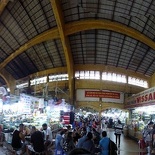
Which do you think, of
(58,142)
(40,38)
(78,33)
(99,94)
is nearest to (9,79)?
(40,38)

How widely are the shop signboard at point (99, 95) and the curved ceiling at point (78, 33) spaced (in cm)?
364

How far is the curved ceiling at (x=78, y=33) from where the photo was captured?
67.4 ft

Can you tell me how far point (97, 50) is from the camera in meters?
28.4

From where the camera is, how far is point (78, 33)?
2558cm

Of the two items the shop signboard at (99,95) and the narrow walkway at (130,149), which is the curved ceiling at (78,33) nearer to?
the shop signboard at (99,95)

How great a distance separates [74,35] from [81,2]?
18.4 ft

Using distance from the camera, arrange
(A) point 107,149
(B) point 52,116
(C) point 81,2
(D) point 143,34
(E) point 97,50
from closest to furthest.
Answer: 1. (A) point 107,149
2. (B) point 52,116
3. (C) point 81,2
4. (D) point 143,34
5. (E) point 97,50

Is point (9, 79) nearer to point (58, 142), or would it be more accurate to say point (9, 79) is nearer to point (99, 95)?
point (99, 95)

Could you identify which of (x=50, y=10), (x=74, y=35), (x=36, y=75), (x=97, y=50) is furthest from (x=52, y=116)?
(x=36, y=75)

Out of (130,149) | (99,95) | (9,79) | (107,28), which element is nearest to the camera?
(130,149)

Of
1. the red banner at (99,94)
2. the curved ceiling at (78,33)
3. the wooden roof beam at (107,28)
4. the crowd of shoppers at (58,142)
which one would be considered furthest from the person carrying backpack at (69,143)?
the red banner at (99,94)

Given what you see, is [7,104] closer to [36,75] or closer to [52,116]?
[52,116]

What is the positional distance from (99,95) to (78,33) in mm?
9656

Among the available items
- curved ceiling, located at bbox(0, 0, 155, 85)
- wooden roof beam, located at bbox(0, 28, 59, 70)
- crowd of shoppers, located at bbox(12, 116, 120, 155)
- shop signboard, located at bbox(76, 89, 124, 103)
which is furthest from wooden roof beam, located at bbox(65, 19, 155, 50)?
crowd of shoppers, located at bbox(12, 116, 120, 155)
